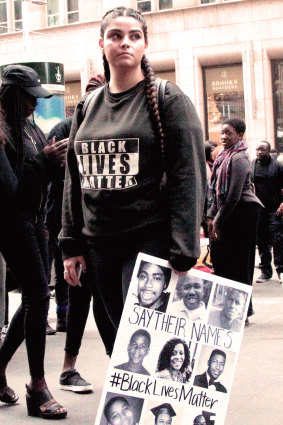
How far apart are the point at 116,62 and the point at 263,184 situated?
324 inches

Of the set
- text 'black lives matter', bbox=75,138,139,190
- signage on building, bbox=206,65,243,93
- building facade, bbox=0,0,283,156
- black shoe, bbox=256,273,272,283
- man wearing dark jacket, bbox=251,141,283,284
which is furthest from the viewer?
signage on building, bbox=206,65,243,93

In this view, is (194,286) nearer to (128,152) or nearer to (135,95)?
(128,152)

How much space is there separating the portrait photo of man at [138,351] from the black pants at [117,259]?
0.23 m

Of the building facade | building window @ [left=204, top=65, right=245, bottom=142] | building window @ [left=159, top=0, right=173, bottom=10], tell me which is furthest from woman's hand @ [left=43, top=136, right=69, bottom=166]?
building window @ [left=159, top=0, right=173, bottom=10]

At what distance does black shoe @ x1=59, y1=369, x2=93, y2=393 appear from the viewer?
5281 millimetres

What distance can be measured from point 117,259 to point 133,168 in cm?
40

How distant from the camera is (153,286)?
348 centimetres

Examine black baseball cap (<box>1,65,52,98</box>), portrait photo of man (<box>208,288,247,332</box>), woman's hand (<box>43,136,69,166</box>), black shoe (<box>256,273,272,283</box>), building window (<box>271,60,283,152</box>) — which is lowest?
black shoe (<box>256,273,272,283</box>)

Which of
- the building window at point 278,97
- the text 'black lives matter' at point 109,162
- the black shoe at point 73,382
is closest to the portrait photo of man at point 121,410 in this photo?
the text 'black lives matter' at point 109,162

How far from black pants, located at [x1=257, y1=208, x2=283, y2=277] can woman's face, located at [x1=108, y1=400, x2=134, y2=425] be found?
280 inches

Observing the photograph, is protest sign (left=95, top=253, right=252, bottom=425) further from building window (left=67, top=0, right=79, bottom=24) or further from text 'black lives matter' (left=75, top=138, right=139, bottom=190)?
building window (left=67, top=0, right=79, bottom=24)

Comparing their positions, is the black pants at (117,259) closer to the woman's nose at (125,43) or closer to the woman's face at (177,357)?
the woman's face at (177,357)

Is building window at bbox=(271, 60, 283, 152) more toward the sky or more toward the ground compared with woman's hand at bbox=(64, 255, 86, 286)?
more toward the sky

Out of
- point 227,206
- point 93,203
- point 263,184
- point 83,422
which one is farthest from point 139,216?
point 263,184
